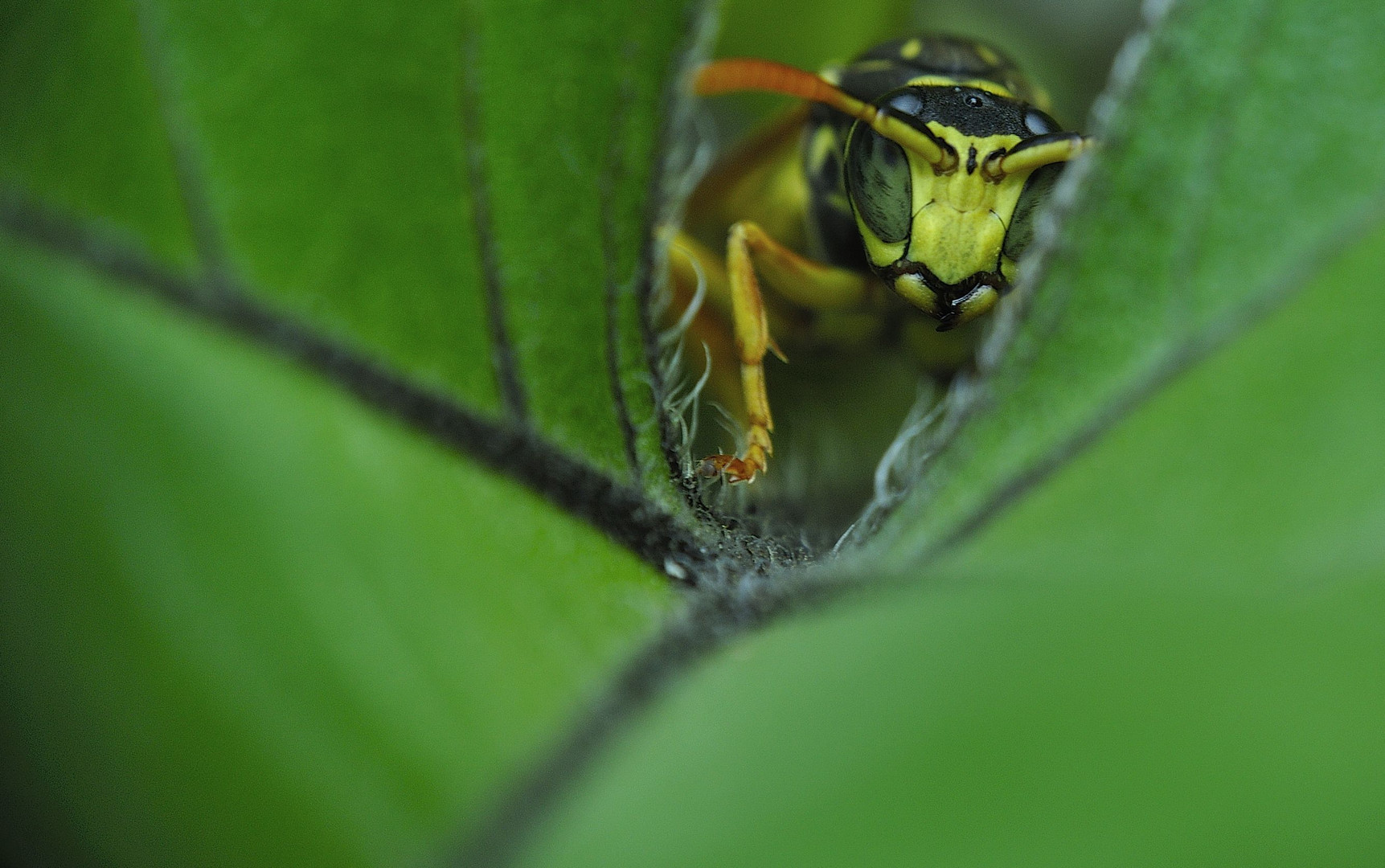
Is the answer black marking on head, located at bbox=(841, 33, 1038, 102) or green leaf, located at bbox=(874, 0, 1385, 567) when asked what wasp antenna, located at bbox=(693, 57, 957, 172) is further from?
green leaf, located at bbox=(874, 0, 1385, 567)

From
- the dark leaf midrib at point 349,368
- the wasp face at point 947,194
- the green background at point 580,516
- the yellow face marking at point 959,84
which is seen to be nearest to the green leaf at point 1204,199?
the green background at point 580,516

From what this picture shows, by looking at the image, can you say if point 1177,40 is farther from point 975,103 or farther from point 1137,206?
point 975,103

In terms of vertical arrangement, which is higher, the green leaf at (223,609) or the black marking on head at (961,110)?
the black marking on head at (961,110)

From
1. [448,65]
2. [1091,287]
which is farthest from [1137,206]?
[448,65]

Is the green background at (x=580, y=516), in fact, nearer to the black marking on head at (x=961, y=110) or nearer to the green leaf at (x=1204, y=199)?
the green leaf at (x=1204, y=199)

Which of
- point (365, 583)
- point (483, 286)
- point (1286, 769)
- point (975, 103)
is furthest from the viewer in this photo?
point (975, 103)

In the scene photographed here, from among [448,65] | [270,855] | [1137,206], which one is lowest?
[270,855]

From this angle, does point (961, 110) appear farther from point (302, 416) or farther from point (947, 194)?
point (302, 416)

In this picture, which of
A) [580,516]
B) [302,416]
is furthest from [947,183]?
[302,416]
